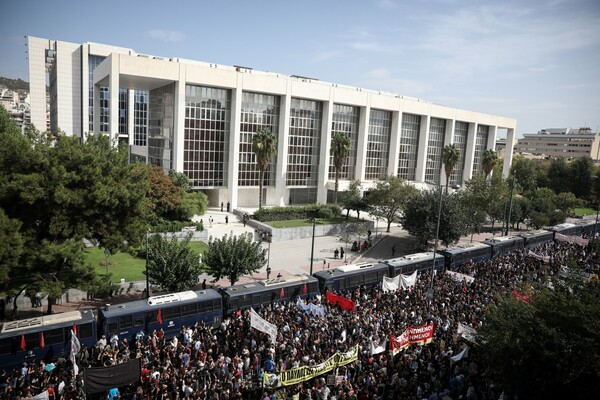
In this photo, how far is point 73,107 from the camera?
90.9 meters

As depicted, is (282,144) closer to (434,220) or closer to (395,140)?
(395,140)

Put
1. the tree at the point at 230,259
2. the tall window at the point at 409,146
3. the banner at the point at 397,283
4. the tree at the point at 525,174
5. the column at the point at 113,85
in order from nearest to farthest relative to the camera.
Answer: the tree at the point at 230,259 → the banner at the point at 397,283 → the column at the point at 113,85 → the tall window at the point at 409,146 → the tree at the point at 525,174

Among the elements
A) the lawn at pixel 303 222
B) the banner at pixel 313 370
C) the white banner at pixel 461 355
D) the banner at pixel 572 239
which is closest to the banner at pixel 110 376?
the banner at pixel 313 370

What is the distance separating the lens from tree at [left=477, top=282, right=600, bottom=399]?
1287cm

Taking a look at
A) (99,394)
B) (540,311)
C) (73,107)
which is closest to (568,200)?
(540,311)

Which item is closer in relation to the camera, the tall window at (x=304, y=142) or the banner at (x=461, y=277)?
the banner at (x=461, y=277)

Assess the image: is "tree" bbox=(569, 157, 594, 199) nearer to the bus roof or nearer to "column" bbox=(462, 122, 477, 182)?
"column" bbox=(462, 122, 477, 182)

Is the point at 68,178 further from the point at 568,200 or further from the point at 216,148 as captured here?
the point at 568,200

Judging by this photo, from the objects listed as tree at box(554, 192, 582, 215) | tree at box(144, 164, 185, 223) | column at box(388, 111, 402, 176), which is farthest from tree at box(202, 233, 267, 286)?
tree at box(554, 192, 582, 215)

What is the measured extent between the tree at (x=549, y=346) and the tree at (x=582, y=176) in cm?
10213

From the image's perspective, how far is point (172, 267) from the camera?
2550cm

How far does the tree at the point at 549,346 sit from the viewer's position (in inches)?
507

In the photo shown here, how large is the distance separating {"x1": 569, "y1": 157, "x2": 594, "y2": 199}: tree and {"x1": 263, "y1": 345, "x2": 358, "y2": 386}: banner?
106 metres

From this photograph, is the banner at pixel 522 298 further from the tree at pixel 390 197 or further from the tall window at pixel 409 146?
the tall window at pixel 409 146
